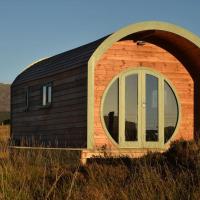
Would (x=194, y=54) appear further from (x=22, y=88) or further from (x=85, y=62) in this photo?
(x=22, y=88)

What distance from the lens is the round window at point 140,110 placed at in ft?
46.8

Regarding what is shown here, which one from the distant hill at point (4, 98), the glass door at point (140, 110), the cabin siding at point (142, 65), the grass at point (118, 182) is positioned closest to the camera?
the grass at point (118, 182)

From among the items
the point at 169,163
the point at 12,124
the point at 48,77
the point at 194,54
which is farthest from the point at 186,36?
the point at 12,124

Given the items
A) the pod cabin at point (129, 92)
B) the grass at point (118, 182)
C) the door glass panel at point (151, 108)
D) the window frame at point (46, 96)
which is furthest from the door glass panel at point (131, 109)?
the grass at point (118, 182)

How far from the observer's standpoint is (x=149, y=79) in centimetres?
1488

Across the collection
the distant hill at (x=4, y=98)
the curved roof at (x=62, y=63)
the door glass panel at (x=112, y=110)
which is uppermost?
the distant hill at (x=4, y=98)

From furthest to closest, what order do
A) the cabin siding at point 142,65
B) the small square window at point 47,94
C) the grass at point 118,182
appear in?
the small square window at point 47,94 → the cabin siding at point 142,65 → the grass at point 118,182

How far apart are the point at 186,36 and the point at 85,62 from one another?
2956 millimetres

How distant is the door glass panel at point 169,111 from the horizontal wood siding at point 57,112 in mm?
2530

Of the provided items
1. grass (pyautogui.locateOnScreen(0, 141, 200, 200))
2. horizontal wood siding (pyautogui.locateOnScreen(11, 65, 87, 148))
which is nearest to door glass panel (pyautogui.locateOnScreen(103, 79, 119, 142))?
horizontal wood siding (pyautogui.locateOnScreen(11, 65, 87, 148))

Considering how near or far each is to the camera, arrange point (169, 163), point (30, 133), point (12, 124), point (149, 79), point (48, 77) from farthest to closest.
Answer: point (12, 124)
point (30, 133)
point (48, 77)
point (149, 79)
point (169, 163)

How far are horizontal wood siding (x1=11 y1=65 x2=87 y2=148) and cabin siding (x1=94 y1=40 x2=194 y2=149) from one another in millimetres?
421

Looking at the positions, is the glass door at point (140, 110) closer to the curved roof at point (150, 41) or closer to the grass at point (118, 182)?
the curved roof at point (150, 41)

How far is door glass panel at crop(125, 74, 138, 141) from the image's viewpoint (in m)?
14.4
